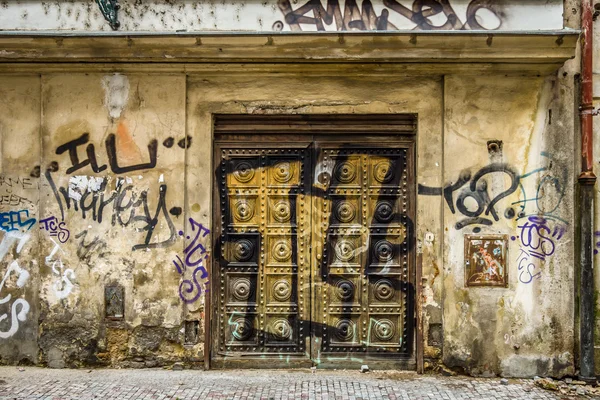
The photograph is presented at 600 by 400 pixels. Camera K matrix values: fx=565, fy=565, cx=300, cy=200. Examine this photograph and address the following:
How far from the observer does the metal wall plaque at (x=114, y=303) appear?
5961 millimetres

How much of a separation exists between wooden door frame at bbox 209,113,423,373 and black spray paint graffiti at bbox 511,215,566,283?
1.10m

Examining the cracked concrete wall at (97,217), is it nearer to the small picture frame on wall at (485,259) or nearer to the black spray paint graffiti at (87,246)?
→ the black spray paint graffiti at (87,246)

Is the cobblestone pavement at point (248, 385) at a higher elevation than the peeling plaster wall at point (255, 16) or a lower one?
lower

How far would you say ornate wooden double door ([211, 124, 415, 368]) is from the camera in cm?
614

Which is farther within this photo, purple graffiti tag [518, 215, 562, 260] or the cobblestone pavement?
purple graffiti tag [518, 215, 562, 260]

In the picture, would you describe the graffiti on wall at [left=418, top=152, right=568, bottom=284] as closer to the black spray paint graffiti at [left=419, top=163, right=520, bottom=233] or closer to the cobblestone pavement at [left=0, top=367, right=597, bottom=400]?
the black spray paint graffiti at [left=419, top=163, right=520, bottom=233]

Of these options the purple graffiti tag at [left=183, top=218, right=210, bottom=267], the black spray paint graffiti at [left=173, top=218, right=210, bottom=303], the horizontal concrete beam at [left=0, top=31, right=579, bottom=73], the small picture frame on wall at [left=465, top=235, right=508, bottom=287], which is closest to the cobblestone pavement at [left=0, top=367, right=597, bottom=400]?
the black spray paint graffiti at [left=173, top=218, right=210, bottom=303]

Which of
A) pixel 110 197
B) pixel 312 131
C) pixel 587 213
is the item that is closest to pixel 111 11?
pixel 110 197

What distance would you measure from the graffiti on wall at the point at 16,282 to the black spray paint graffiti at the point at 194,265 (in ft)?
5.39

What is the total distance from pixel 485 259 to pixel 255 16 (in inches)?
135

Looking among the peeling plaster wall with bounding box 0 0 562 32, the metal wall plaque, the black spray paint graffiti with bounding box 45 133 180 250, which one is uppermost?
the peeling plaster wall with bounding box 0 0 562 32

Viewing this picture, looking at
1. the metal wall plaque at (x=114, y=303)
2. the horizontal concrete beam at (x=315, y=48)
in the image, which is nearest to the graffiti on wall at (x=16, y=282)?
the metal wall plaque at (x=114, y=303)

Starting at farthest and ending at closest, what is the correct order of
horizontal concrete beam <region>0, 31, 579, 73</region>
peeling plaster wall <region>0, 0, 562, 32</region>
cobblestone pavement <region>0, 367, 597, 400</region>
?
peeling plaster wall <region>0, 0, 562, 32</region>, horizontal concrete beam <region>0, 31, 579, 73</region>, cobblestone pavement <region>0, 367, 597, 400</region>

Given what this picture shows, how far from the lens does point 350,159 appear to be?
6180mm
